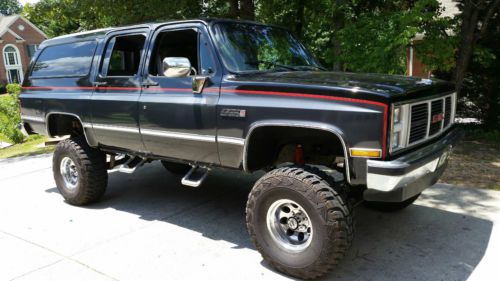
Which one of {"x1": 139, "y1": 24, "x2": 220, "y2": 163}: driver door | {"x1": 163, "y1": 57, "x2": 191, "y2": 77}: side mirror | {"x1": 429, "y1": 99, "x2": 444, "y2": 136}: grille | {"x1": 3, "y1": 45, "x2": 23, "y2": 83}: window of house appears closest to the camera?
{"x1": 429, "y1": 99, "x2": 444, "y2": 136}: grille

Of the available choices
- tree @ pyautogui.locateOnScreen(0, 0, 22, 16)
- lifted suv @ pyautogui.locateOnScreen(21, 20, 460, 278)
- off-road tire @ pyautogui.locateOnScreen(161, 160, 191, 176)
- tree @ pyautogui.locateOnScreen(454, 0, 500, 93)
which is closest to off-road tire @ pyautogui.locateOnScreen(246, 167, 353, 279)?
lifted suv @ pyautogui.locateOnScreen(21, 20, 460, 278)

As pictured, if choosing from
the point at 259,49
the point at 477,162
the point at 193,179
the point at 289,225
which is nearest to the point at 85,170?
the point at 193,179

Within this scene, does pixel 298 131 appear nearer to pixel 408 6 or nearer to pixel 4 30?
pixel 408 6

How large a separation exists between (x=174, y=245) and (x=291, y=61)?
2257 mm

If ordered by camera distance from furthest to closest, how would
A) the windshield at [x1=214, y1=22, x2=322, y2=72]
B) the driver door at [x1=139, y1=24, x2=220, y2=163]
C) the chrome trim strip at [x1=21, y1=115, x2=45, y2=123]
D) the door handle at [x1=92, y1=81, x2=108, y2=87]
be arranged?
the chrome trim strip at [x1=21, y1=115, x2=45, y2=123], the door handle at [x1=92, y1=81, x2=108, y2=87], the windshield at [x1=214, y1=22, x2=322, y2=72], the driver door at [x1=139, y1=24, x2=220, y2=163]

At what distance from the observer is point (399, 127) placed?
10.5 ft

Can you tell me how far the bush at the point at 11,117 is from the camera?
14023mm

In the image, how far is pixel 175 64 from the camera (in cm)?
393

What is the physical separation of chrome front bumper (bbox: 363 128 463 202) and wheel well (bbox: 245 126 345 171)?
0.56 m

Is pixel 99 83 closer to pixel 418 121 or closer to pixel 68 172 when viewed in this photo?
pixel 68 172

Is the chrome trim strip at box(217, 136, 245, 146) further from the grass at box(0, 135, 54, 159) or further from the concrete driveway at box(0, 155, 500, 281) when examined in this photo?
the grass at box(0, 135, 54, 159)

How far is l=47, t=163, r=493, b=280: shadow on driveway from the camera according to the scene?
12.0ft

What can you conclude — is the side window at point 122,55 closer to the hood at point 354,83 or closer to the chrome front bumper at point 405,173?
the hood at point 354,83

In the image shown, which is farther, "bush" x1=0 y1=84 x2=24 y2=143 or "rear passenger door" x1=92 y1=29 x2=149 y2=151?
"bush" x1=0 y1=84 x2=24 y2=143
